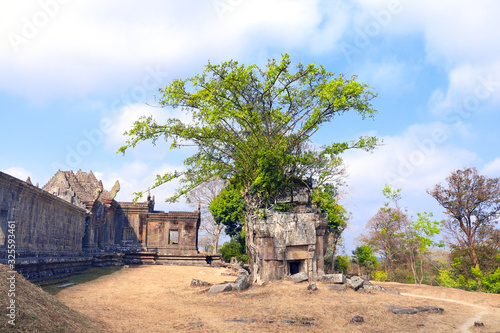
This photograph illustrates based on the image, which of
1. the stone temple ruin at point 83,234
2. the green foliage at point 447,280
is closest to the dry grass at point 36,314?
the stone temple ruin at point 83,234

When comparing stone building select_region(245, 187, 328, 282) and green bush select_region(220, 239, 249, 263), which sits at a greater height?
stone building select_region(245, 187, 328, 282)

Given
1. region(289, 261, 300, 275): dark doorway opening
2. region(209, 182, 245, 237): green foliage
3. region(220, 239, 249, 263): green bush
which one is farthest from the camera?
region(220, 239, 249, 263): green bush

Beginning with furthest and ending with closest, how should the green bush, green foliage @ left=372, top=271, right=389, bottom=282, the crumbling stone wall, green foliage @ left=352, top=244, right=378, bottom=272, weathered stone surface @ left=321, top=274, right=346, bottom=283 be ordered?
the crumbling stone wall, the green bush, green foliage @ left=352, top=244, right=378, bottom=272, green foliage @ left=372, top=271, right=389, bottom=282, weathered stone surface @ left=321, top=274, right=346, bottom=283

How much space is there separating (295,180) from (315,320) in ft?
24.9

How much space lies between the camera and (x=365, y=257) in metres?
26.9

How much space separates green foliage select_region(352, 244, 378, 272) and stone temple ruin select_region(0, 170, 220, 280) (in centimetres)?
1150

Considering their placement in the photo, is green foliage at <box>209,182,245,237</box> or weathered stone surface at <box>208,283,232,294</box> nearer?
weathered stone surface at <box>208,283,232,294</box>

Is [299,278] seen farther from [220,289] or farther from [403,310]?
[403,310]

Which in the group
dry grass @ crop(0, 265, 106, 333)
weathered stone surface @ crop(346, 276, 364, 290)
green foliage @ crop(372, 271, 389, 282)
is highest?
dry grass @ crop(0, 265, 106, 333)

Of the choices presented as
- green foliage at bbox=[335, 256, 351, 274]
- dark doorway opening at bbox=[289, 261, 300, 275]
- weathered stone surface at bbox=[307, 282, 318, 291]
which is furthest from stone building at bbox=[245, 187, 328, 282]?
green foliage at bbox=[335, 256, 351, 274]

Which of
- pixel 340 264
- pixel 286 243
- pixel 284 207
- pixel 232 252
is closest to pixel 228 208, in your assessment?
pixel 232 252

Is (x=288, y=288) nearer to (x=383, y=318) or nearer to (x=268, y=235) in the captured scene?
(x=268, y=235)

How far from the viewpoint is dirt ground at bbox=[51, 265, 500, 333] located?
8.60m

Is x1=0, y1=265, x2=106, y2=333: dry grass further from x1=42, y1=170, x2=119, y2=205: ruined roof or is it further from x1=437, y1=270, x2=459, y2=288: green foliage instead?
x1=437, y1=270, x2=459, y2=288: green foliage
